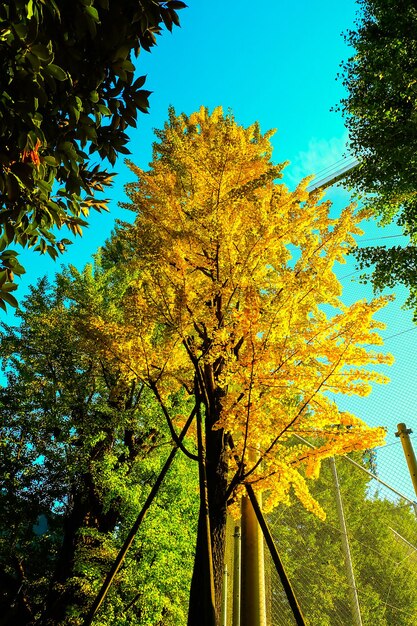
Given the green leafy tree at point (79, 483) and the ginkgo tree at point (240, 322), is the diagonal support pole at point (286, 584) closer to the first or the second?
the ginkgo tree at point (240, 322)

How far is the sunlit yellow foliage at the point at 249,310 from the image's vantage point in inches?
112

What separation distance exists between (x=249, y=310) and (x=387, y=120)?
528cm

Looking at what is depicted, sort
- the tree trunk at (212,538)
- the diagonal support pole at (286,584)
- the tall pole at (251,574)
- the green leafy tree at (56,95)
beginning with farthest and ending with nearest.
A: 1. the tall pole at (251,574)
2. the tree trunk at (212,538)
3. the diagonal support pole at (286,584)
4. the green leafy tree at (56,95)

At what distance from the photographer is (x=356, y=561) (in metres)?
13.5

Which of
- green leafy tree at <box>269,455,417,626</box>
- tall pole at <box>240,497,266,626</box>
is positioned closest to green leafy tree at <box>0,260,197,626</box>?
tall pole at <box>240,497,266,626</box>

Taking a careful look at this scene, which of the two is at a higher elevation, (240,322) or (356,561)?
(240,322)

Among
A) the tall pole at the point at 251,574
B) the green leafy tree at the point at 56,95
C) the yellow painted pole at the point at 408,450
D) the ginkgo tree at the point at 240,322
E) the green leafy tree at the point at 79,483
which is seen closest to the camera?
the green leafy tree at the point at 56,95

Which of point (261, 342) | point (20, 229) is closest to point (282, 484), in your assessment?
point (261, 342)

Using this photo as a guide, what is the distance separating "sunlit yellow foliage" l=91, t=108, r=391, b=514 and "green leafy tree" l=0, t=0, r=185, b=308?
1.25 meters

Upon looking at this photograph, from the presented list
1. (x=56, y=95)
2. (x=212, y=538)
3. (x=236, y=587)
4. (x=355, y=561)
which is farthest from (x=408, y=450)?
(x=355, y=561)

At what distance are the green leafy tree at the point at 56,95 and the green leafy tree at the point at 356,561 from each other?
40.3 feet

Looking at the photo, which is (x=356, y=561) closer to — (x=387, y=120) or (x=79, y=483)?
(x=79, y=483)

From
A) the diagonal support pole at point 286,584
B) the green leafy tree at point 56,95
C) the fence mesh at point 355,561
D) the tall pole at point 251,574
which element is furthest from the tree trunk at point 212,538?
the fence mesh at point 355,561

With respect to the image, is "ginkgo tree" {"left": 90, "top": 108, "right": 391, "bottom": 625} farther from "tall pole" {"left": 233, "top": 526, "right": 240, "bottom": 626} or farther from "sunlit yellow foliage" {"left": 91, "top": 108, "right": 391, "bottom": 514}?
"tall pole" {"left": 233, "top": 526, "right": 240, "bottom": 626}
